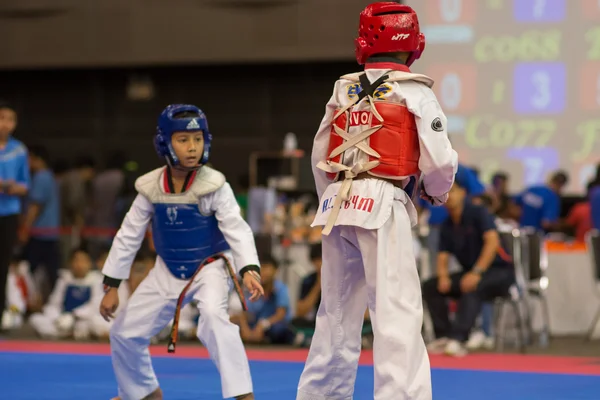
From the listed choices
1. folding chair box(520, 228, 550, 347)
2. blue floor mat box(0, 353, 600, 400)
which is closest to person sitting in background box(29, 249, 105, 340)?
blue floor mat box(0, 353, 600, 400)

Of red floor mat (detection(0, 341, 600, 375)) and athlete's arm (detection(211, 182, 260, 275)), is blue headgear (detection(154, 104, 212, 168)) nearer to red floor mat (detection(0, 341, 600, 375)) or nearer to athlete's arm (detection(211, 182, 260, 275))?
athlete's arm (detection(211, 182, 260, 275))

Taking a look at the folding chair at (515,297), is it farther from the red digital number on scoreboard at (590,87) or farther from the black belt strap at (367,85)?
the black belt strap at (367,85)

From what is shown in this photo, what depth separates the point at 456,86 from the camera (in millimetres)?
11469

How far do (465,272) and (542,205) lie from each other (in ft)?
10.4

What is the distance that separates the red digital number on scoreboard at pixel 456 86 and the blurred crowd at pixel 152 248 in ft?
3.75

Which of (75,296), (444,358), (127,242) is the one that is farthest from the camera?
(75,296)

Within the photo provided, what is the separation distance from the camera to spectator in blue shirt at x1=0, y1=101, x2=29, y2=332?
302 inches

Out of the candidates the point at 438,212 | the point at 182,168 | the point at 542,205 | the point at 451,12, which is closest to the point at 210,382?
the point at 182,168

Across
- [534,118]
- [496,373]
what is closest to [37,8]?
[534,118]

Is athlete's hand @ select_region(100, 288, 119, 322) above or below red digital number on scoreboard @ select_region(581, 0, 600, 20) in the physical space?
below

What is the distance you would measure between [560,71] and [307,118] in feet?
14.3

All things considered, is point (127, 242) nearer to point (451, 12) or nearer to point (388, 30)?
point (388, 30)

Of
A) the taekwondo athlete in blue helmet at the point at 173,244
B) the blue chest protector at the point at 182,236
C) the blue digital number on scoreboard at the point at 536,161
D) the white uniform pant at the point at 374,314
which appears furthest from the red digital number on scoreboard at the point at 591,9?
the white uniform pant at the point at 374,314

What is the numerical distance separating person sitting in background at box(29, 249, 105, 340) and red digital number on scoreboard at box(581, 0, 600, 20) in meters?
5.91
